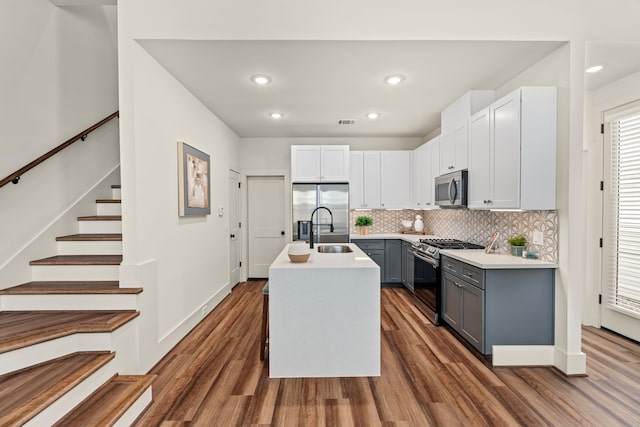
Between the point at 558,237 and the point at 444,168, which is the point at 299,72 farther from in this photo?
the point at 558,237

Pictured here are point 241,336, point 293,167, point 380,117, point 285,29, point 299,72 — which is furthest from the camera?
point 293,167

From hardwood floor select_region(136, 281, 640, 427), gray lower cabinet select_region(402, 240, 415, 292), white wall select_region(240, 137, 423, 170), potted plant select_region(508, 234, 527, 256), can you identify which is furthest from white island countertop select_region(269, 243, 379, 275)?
white wall select_region(240, 137, 423, 170)

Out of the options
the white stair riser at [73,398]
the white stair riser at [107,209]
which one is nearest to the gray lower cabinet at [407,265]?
the white stair riser at [73,398]

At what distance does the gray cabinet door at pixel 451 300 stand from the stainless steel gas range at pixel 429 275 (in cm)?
10

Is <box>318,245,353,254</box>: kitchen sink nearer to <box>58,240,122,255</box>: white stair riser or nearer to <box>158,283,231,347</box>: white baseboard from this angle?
<box>158,283,231,347</box>: white baseboard

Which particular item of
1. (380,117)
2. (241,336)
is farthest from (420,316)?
(380,117)

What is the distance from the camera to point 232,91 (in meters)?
3.22

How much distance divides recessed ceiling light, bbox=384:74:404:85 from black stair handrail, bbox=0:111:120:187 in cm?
311

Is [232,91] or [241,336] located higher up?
[232,91]

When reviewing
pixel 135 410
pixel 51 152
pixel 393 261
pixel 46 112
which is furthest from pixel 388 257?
pixel 46 112

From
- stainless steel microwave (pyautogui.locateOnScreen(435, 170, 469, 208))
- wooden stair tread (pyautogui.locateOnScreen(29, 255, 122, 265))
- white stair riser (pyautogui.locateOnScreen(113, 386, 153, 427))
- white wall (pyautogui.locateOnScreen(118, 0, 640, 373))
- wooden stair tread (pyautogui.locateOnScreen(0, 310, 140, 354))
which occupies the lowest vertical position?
white stair riser (pyautogui.locateOnScreen(113, 386, 153, 427))

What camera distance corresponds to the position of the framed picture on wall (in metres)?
2.98

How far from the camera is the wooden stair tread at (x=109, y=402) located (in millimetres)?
1562

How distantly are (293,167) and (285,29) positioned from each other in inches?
105
